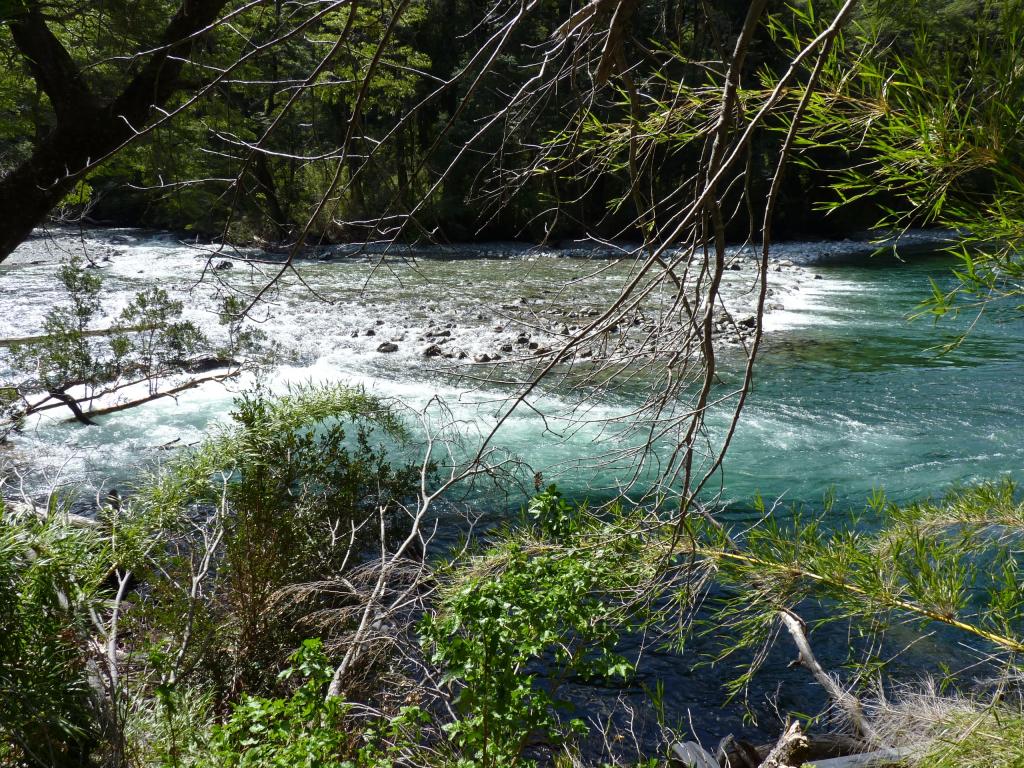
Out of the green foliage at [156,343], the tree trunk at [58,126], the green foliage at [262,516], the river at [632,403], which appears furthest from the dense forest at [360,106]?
the green foliage at [156,343]

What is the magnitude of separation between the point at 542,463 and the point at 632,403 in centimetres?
141

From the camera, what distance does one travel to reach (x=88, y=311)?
844cm

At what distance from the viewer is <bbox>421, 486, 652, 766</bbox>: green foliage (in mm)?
2154

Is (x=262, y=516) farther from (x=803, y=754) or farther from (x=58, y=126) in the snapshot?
(x=803, y=754)

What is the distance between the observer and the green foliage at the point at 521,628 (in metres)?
2.15

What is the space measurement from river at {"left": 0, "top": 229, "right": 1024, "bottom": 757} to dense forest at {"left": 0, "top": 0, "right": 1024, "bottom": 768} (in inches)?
2.6

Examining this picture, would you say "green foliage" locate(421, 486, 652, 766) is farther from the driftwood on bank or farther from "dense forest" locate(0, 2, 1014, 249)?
"dense forest" locate(0, 2, 1014, 249)

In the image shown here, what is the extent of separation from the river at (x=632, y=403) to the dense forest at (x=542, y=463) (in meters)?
0.07

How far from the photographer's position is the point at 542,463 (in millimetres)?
6695

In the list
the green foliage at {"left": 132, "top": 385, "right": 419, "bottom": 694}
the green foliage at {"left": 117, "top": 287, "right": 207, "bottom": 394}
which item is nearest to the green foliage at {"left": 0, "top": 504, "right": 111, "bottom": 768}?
the green foliage at {"left": 132, "top": 385, "right": 419, "bottom": 694}

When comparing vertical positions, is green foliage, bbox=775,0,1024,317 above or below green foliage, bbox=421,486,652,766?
above

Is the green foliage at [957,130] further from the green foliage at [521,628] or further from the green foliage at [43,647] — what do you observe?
the green foliage at [43,647]

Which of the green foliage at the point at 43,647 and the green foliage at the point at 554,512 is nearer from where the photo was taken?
the green foliage at the point at 43,647

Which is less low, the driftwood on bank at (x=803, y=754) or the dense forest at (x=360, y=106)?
the dense forest at (x=360, y=106)
